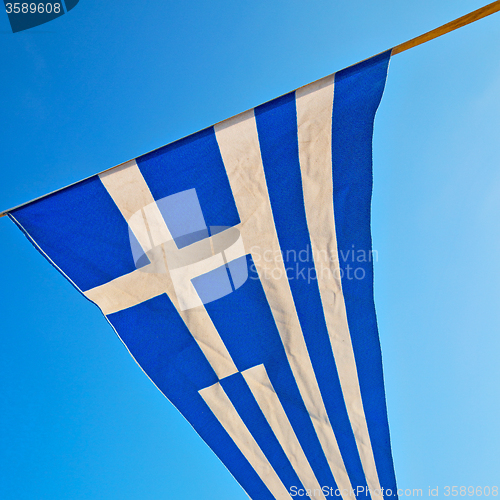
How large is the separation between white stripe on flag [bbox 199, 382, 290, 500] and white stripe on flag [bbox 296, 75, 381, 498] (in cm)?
65

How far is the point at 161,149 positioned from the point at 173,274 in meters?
0.65

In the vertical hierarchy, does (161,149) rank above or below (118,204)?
above

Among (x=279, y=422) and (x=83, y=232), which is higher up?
(x=83, y=232)

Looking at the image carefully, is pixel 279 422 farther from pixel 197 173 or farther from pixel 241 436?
pixel 197 173

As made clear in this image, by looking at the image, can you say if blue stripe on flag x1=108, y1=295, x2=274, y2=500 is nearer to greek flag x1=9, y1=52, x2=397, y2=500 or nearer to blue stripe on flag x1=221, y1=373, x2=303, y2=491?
greek flag x1=9, y1=52, x2=397, y2=500

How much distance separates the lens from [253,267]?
5.89 feet

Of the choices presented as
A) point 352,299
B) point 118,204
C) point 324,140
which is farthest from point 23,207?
point 352,299

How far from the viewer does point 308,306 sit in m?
1.88

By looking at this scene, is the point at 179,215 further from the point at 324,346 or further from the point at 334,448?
the point at 334,448

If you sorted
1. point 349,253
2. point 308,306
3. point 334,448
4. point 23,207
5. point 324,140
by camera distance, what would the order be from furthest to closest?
1. point 334,448
2. point 308,306
3. point 349,253
4. point 324,140
5. point 23,207

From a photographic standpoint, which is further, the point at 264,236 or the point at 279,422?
the point at 279,422

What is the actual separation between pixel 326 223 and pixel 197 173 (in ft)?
2.46

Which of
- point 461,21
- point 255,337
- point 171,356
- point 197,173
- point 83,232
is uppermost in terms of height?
point 461,21

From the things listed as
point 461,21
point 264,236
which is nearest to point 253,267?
point 264,236
